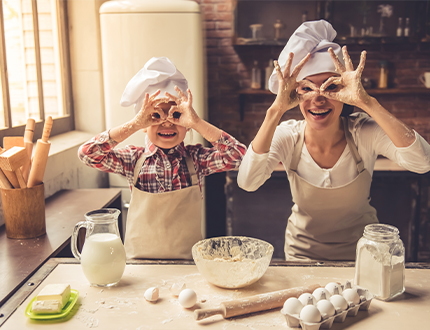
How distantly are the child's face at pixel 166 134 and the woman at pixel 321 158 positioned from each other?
234 millimetres

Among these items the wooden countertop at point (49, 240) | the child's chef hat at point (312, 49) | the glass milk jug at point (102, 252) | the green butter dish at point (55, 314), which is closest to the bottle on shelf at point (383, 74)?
the child's chef hat at point (312, 49)

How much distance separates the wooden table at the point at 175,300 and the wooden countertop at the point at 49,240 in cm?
6

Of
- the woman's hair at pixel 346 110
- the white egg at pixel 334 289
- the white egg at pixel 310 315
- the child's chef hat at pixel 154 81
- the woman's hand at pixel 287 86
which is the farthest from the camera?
the woman's hair at pixel 346 110

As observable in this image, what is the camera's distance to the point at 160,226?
1487 millimetres

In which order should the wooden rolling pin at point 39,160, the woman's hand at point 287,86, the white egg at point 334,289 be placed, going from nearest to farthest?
the white egg at point 334,289 < the woman's hand at point 287,86 < the wooden rolling pin at point 39,160

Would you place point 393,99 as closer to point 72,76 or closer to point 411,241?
point 411,241

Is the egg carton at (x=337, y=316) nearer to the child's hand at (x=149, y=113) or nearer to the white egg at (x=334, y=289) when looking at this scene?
the white egg at (x=334, y=289)

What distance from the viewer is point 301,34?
1479 millimetres

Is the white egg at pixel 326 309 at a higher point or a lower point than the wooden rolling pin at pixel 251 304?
higher

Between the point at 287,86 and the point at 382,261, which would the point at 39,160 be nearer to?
the point at 287,86

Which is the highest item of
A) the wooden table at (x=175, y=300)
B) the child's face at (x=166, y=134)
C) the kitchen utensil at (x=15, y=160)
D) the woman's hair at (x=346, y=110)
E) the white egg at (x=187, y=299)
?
the woman's hair at (x=346, y=110)

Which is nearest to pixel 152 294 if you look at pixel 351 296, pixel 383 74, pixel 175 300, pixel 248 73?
pixel 175 300

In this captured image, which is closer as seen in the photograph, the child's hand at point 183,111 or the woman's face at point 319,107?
the child's hand at point 183,111

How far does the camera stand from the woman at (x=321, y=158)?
1459mm
